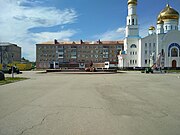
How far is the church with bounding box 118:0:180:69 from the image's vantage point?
65.7 metres

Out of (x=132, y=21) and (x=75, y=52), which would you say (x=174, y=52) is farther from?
(x=75, y=52)

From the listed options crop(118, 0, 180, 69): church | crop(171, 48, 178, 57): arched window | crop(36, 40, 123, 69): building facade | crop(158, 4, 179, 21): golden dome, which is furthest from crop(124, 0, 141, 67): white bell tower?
crop(36, 40, 123, 69): building facade

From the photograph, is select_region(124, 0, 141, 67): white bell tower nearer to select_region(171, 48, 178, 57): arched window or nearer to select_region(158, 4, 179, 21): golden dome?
select_region(158, 4, 179, 21): golden dome

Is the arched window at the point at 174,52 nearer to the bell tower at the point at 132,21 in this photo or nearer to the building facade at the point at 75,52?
the bell tower at the point at 132,21

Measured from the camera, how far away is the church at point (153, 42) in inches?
2587

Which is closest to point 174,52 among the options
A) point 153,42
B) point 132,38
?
point 153,42

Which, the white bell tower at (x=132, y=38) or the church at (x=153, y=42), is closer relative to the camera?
the church at (x=153, y=42)

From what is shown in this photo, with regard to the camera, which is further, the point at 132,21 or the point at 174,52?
the point at 132,21

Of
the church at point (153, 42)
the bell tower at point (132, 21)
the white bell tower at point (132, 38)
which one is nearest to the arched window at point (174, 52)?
the church at point (153, 42)

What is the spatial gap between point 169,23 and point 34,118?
7094 cm

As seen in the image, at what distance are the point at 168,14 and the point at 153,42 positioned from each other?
415 inches

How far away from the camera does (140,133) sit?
4.61 meters

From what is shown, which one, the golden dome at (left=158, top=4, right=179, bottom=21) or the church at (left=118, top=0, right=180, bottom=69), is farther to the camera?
the church at (left=118, top=0, right=180, bottom=69)

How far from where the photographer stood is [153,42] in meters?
67.8
